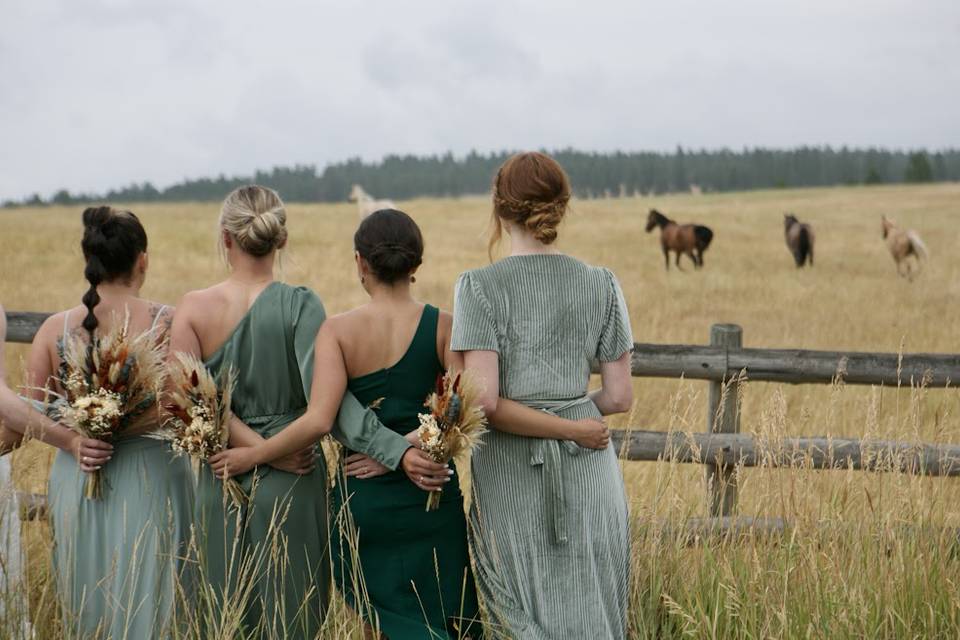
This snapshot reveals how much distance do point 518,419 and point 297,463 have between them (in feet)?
2.47

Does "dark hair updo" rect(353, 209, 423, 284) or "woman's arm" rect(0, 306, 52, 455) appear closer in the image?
"dark hair updo" rect(353, 209, 423, 284)

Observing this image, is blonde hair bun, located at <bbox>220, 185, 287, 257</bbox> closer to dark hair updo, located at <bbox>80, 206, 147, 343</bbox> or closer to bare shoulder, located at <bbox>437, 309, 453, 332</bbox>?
dark hair updo, located at <bbox>80, 206, 147, 343</bbox>

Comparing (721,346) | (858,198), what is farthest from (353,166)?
(721,346)

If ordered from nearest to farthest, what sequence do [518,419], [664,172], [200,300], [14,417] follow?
[518,419] → [200,300] → [14,417] → [664,172]

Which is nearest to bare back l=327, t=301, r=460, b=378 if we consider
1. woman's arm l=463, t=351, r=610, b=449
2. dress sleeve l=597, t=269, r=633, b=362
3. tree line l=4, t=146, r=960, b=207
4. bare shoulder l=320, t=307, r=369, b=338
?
bare shoulder l=320, t=307, r=369, b=338

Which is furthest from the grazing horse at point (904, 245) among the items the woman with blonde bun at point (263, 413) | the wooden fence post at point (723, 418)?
the woman with blonde bun at point (263, 413)

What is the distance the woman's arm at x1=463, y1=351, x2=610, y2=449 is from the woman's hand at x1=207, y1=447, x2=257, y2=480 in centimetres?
74

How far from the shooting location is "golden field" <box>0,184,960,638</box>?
3.41 m

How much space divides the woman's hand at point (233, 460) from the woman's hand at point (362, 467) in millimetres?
295

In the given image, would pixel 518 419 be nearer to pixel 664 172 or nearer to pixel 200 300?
pixel 200 300

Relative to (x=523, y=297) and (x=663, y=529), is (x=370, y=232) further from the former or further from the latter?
(x=663, y=529)

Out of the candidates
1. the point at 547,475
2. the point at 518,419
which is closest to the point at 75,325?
the point at 518,419

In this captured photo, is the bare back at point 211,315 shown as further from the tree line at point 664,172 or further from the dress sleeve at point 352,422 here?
the tree line at point 664,172

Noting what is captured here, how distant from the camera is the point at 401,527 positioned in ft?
10.4
